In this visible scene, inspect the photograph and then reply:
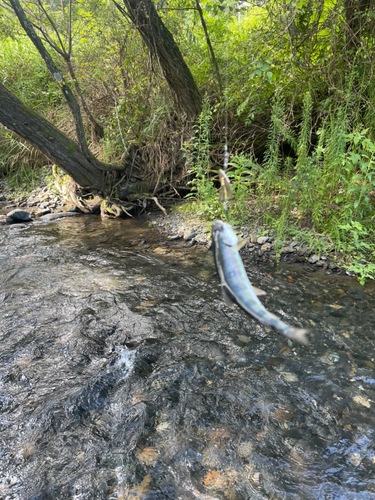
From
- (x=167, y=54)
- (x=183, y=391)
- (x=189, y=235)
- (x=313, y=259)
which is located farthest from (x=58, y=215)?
(x=183, y=391)

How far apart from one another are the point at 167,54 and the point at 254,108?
99.3 inches

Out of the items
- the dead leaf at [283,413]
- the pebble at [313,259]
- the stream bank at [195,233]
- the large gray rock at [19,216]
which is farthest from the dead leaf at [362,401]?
the large gray rock at [19,216]

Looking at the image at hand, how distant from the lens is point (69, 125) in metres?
10.3

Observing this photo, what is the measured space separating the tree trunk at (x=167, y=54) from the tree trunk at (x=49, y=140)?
2.78 metres

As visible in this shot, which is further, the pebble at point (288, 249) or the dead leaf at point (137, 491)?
the pebble at point (288, 249)

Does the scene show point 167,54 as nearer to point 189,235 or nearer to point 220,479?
point 189,235

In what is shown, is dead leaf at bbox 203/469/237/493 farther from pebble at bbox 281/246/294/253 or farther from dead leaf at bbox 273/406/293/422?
pebble at bbox 281/246/294/253

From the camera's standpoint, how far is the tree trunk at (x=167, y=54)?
659 centimetres

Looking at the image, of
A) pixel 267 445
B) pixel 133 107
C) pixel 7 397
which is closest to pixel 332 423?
pixel 267 445

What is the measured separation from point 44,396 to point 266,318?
252cm

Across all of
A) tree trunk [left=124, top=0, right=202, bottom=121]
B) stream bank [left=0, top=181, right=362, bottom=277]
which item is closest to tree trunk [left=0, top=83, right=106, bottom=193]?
stream bank [left=0, top=181, right=362, bottom=277]

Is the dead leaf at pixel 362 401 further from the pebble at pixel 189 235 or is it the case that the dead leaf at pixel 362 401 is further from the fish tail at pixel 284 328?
the pebble at pixel 189 235

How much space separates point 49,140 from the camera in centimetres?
736

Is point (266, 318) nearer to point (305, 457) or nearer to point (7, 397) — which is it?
point (305, 457)
